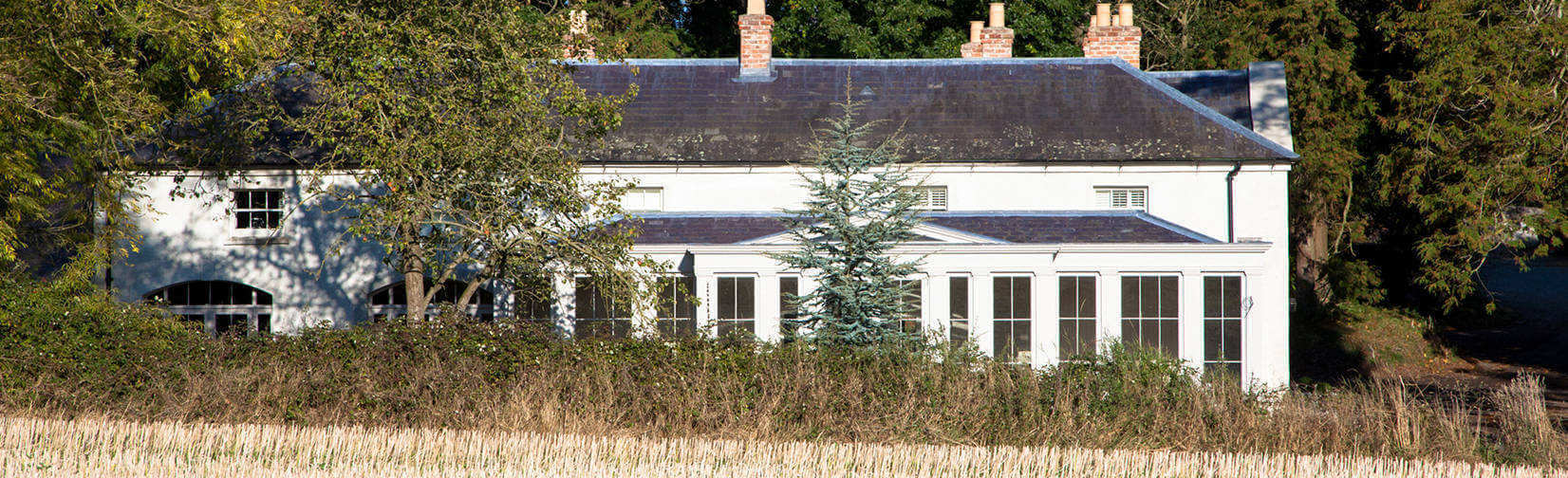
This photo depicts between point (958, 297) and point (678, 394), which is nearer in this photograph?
point (678, 394)

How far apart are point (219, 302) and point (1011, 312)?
41.4 ft

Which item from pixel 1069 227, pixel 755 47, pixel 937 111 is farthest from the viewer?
pixel 755 47

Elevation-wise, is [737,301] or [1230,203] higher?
[1230,203]

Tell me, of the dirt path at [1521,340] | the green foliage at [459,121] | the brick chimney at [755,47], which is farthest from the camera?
the dirt path at [1521,340]

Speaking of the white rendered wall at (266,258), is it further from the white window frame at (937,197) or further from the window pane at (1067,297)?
the window pane at (1067,297)

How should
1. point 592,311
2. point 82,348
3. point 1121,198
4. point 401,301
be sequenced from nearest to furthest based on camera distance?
point 82,348, point 592,311, point 401,301, point 1121,198

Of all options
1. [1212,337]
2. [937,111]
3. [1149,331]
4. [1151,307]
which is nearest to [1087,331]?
[1149,331]

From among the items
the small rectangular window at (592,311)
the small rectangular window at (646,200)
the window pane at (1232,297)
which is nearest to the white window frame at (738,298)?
the small rectangular window at (592,311)

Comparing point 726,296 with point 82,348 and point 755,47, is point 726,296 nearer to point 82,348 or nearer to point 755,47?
point 755,47

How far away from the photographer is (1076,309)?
715 inches

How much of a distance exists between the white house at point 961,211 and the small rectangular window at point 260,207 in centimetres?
3

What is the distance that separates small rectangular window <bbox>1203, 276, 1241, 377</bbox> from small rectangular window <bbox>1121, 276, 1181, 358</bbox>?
43 cm

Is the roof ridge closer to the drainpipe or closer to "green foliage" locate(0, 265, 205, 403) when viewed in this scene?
the drainpipe

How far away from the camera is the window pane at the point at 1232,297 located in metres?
18.1
